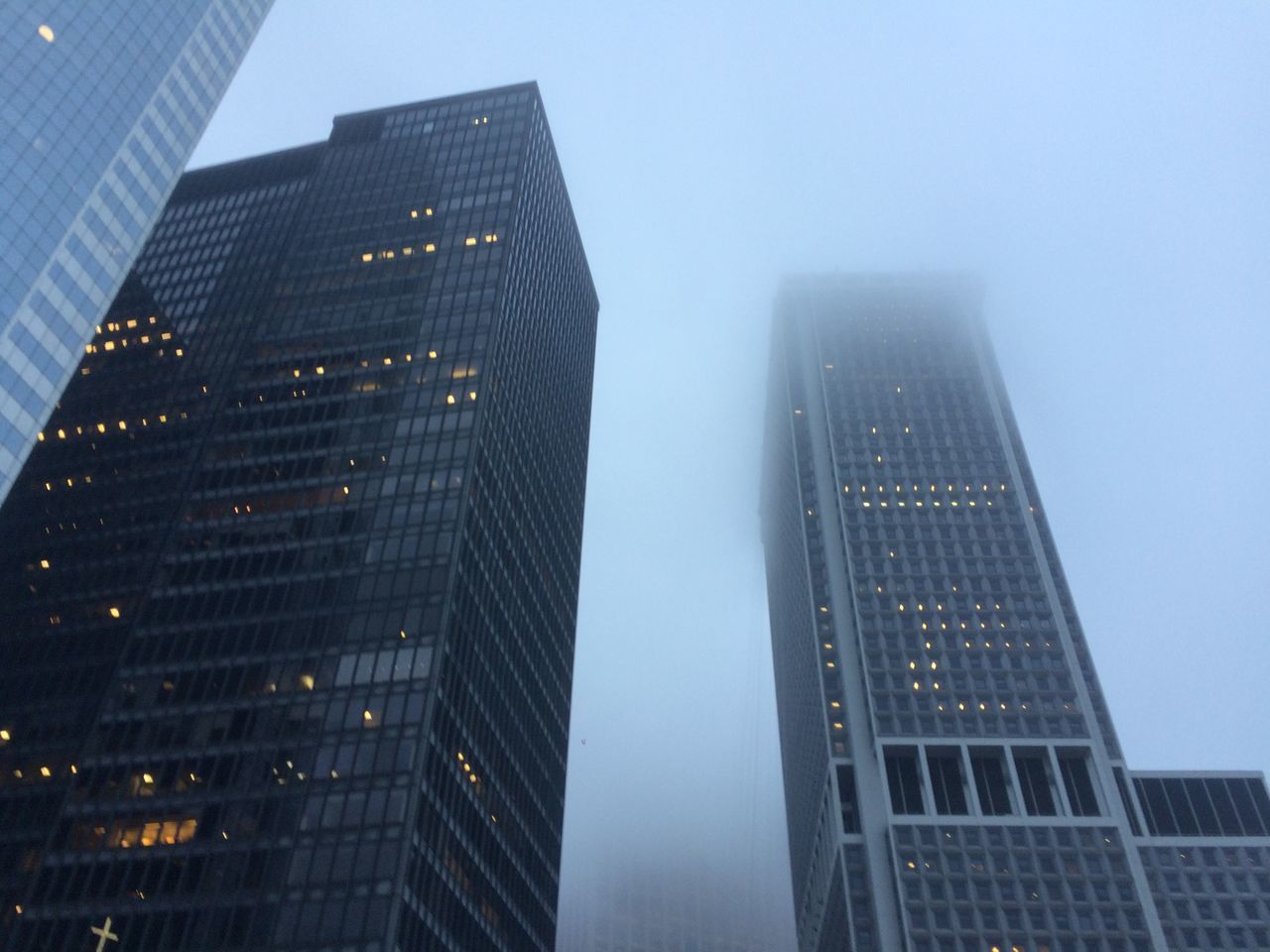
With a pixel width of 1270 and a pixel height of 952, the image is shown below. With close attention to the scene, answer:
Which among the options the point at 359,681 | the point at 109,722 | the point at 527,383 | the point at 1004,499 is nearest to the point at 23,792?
the point at 109,722

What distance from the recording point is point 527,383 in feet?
429

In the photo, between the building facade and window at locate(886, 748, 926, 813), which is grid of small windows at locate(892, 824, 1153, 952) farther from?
the building facade

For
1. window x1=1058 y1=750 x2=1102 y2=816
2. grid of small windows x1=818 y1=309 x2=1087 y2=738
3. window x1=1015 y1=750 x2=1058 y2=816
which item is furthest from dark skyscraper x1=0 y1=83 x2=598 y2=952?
window x1=1058 y1=750 x2=1102 y2=816

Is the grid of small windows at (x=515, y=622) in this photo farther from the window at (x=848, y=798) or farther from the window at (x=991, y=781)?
the window at (x=991, y=781)

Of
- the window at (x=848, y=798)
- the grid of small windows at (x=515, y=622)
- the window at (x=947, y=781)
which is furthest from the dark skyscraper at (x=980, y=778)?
the grid of small windows at (x=515, y=622)

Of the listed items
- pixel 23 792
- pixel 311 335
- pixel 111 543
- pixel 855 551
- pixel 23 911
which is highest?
pixel 855 551

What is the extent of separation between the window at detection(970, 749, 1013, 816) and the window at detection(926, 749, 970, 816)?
7.47 feet

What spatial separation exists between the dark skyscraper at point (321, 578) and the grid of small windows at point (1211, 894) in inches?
3375

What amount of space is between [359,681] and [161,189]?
4548 cm

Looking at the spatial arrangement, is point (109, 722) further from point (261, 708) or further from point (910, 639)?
point (910, 639)

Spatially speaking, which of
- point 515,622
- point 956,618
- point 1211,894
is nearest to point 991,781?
→ point 956,618

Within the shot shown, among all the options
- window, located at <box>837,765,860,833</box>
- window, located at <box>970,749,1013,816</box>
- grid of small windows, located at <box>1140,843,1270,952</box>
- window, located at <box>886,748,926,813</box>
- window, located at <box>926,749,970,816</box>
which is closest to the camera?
grid of small windows, located at <box>1140,843,1270,952</box>

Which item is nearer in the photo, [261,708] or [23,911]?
[23,911]

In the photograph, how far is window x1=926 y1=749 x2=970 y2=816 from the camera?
525ft
